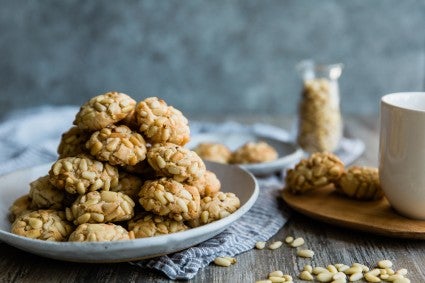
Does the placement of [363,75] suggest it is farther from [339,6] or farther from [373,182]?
[373,182]

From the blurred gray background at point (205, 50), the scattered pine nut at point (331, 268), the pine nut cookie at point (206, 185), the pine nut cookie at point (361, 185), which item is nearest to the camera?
the scattered pine nut at point (331, 268)

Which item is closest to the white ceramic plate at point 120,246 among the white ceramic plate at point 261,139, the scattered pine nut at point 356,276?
the scattered pine nut at point 356,276

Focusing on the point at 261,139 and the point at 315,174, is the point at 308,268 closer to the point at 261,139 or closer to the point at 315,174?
the point at 315,174

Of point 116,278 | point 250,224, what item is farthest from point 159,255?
point 250,224

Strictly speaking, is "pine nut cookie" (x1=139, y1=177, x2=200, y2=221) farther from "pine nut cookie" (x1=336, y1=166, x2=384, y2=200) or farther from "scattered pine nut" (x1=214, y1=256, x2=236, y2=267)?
"pine nut cookie" (x1=336, y1=166, x2=384, y2=200)

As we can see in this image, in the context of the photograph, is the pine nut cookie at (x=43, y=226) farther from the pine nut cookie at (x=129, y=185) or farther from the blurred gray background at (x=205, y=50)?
the blurred gray background at (x=205, y=50)
